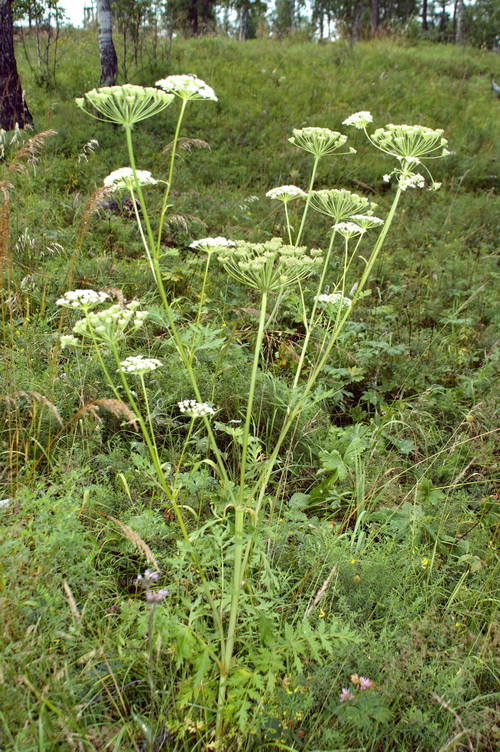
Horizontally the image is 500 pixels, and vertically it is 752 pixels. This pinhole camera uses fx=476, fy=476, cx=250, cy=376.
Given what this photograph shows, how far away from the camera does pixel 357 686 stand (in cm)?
181

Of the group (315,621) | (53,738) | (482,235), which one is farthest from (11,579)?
(482,235)

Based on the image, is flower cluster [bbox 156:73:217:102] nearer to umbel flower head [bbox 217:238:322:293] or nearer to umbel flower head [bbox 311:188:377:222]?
umbel flower head [bbox 217:238:322:293]

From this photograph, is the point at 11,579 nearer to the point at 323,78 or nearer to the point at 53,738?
the point at 53,738

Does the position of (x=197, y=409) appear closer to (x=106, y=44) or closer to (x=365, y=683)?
(x=365, y=683)

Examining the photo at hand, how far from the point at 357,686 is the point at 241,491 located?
87 cm

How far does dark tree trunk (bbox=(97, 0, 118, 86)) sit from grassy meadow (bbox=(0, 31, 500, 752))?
3556mm

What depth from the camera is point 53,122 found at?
8586 mm

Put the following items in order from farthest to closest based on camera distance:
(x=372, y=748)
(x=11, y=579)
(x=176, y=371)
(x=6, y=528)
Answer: (x=176, y=371) → (x=6, y=528) → (x=11, y=579) → (x=372, y=748)

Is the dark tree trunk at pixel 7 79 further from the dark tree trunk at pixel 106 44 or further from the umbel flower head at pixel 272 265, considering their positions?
the umbel flower head at pixel 272 265

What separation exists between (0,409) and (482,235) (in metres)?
6.84

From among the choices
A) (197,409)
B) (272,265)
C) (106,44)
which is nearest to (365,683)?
(197,409)

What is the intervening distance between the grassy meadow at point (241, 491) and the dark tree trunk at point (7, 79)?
1.09m

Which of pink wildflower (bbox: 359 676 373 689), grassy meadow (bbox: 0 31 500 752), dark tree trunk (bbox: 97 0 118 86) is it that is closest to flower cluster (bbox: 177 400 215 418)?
grassy meadow (bbox: 0 31 500 752)

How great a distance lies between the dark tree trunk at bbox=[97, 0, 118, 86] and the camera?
9.59 m
